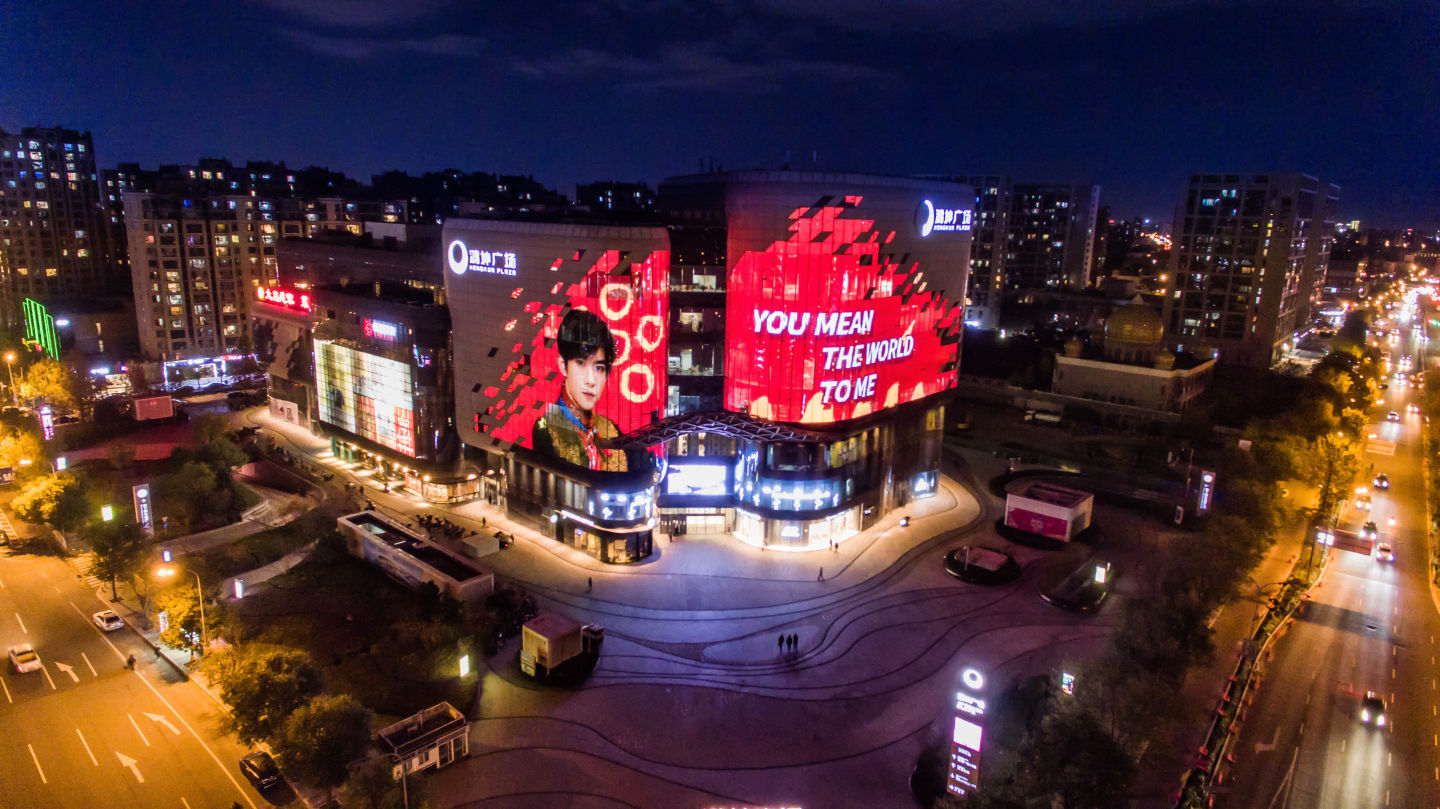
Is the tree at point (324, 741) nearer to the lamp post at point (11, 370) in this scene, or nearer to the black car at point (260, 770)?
the black car at point (260, 770)

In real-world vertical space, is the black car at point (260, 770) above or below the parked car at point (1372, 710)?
below

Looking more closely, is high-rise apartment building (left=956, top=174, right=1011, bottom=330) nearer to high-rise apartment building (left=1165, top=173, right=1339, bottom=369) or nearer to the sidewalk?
high-rise apartment building (left=1165, top=173, right=1339, bottom=369)

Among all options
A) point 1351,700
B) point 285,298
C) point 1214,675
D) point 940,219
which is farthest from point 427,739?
point 285,298

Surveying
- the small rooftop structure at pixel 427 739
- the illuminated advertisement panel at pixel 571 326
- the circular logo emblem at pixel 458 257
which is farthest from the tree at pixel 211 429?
the small rooftop structure at pixel 427 739

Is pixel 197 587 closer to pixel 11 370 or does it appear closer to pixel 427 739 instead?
pixel 427 739

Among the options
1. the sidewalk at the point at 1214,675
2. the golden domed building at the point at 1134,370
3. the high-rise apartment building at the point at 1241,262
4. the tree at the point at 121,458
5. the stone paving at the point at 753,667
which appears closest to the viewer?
the stone paving at the point at 753,667

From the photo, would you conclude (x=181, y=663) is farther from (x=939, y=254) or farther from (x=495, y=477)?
(x=939, y=254)
